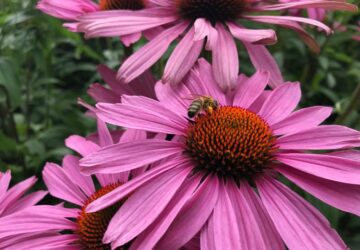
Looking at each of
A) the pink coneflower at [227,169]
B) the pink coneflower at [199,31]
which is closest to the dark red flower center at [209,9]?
the pink coneflower at [199,31]

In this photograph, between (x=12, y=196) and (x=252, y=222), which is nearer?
(x=252, y=222)

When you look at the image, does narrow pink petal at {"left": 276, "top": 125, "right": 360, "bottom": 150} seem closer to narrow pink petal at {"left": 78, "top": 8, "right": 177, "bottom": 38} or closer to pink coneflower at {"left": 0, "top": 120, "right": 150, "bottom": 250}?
pink coneflower at {"left": 0, "top": 120, "right": 150, "bottom": 250}

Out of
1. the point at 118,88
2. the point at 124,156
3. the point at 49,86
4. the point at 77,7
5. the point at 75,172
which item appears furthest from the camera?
the point at 49,86

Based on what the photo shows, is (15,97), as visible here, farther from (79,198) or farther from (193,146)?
(193,146)

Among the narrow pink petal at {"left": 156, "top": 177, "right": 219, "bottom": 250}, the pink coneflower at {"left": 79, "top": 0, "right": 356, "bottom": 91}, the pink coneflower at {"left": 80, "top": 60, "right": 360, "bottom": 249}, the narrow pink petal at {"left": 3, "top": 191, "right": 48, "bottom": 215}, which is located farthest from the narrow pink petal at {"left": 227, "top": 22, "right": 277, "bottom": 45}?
the narrow pink petal at {"left": 3, "top": 191, "right": 48, "bottom": 215}

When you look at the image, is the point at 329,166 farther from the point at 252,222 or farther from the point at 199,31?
the point at 199,31

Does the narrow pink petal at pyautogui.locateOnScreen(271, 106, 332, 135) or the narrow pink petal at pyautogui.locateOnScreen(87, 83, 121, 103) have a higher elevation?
the narrow pink petal at pyautogui.locateOnScreen(271, 106, 332, 135)

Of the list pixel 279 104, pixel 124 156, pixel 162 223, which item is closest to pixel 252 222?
pixel 162 223
